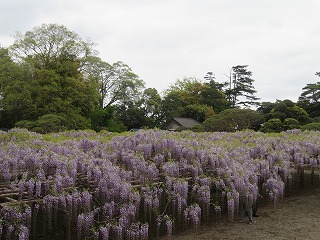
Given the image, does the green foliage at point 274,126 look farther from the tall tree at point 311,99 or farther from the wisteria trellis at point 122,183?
the wisteria trellis at point 122,183

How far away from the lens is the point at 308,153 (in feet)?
36.1

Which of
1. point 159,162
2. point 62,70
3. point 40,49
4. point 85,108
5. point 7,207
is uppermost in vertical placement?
point 40,49

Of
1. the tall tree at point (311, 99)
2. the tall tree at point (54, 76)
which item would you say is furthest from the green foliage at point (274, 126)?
the tall tree at point (54, 76)

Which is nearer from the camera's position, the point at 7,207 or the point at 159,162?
the point at 7,207

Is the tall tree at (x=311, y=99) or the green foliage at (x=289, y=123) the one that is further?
the tall tree at (x=311, y=99)

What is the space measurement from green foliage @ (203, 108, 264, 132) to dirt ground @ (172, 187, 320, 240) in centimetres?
1625

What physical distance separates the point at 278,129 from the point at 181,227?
18.5 m

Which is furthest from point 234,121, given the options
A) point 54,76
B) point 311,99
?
point 54,76

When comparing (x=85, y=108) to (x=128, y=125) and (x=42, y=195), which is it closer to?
(x=128, y=125)

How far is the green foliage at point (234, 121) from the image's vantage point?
86.9 ft

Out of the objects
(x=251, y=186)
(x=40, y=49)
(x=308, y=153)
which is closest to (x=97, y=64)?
(x=40, y=49)

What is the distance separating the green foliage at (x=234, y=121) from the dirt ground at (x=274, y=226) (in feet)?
53.3

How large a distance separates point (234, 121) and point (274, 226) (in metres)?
18.9

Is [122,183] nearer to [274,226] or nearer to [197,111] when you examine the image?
[274,226]
